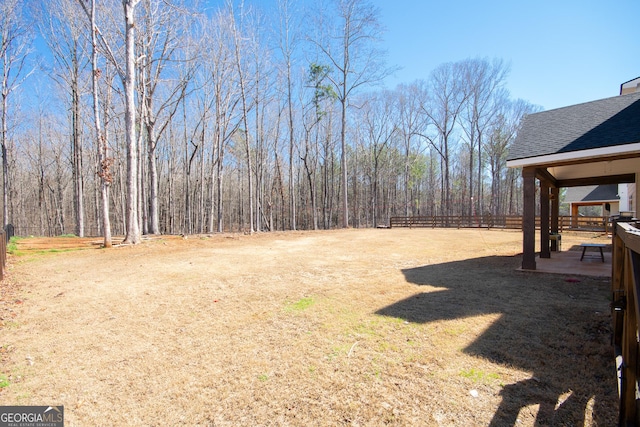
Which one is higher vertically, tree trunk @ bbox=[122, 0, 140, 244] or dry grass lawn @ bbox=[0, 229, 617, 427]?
tree trunk @ bbox=[122, 0, 140, 244]

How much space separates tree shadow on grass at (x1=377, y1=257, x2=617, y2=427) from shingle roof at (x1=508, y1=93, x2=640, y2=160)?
277cm

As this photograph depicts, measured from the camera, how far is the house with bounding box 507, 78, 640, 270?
559 centimetres

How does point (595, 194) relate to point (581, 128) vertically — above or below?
below

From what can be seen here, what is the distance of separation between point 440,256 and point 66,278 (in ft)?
30.6

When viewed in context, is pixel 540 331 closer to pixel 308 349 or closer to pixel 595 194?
pixel 308 349

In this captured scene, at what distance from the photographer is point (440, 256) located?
8.50m

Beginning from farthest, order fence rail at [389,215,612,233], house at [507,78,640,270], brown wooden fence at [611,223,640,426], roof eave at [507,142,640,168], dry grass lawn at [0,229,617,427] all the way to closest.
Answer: fence rail at [389,215,612,233], house at [507,78,640,270], roof eave at [507,142,640,168], dry grass lawn at [0,229,617,427], brown wooden fence at [611,223,640,426]

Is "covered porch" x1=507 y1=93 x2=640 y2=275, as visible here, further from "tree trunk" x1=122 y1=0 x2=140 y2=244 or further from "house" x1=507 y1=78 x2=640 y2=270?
"tree trunk" x1=122 y1=0 x2=140 y2=244

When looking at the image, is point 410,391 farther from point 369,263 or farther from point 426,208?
point 426,208

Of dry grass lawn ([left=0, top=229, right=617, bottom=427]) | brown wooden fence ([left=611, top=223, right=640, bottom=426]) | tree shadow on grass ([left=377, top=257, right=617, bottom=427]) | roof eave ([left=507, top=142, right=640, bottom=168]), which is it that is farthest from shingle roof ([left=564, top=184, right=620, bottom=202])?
brown wooden fence ([left=611, top=223, right=640, bottom=426])

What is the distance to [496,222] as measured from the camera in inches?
777

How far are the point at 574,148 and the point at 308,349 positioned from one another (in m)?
6.77

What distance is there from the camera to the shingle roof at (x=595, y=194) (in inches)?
758

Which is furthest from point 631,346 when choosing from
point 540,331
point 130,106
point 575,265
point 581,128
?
point 130,106
